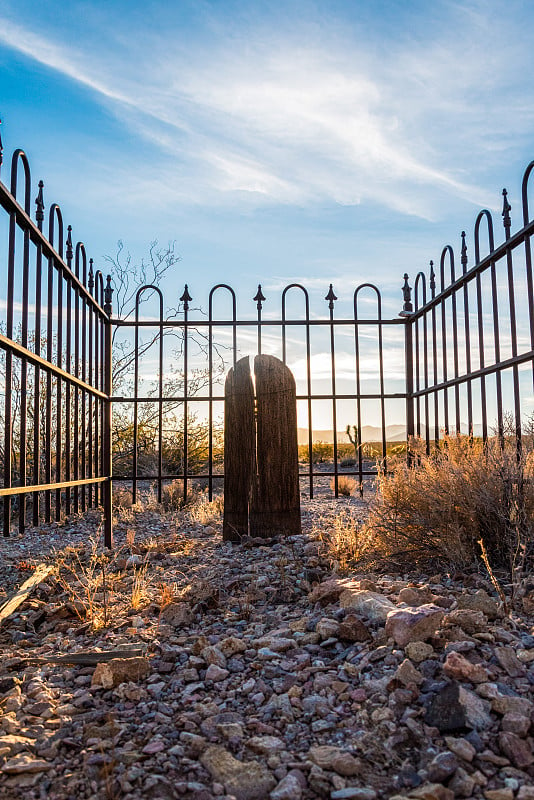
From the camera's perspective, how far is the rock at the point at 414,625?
2.43 m

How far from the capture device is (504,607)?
274 centimetres

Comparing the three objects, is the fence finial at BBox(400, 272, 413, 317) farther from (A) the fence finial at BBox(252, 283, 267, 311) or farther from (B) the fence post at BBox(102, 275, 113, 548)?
(B) the fence post at BBox(102, 275, 113, 548)

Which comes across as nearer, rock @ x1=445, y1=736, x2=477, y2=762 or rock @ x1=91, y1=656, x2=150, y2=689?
rock @ x1=445, y1=736, x2=477, y2=762

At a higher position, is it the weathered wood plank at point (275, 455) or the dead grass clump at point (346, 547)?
the weathered wood plank at point (275, 455)

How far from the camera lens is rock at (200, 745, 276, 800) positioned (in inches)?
67.4

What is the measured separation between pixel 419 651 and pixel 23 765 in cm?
138

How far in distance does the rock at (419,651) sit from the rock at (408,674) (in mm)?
108

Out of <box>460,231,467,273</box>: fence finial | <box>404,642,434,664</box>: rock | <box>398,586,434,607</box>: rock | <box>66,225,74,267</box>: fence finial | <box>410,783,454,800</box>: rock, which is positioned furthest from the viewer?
<box>460,231,467,273</box>: fence finial

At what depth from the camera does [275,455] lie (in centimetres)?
533

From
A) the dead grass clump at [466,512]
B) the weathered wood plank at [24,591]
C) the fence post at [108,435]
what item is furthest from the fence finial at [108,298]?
the dead grass clump at [466,512]

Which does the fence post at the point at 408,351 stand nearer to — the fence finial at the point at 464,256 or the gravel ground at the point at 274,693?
the fence finial at the point at 464,256

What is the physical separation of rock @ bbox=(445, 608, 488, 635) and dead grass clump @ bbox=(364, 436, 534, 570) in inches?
32.5

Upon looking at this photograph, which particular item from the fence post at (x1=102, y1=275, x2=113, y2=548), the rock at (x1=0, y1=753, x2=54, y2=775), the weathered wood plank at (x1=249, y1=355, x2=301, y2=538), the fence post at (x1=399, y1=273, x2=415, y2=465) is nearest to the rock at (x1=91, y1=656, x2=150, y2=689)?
the rock at (x1=0, y1=753, x2=54, y2=775)

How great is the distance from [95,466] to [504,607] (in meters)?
4.51
